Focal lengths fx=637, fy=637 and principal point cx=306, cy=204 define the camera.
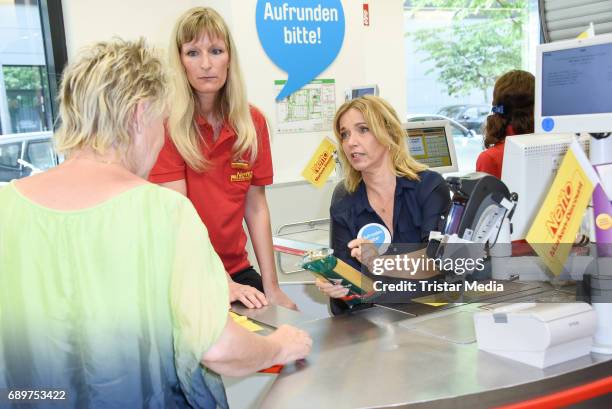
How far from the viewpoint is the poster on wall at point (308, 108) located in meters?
4.56

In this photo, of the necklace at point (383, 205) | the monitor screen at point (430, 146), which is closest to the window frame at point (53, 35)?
the monitor screen at point (430, 146)

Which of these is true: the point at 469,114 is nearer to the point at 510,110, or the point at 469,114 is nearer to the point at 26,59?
the point at 510,110

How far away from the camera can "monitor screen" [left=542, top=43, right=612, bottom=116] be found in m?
1.83

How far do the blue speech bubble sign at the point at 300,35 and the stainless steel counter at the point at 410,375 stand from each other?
9.97 ft

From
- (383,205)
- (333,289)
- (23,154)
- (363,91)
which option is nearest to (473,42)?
(363,91)

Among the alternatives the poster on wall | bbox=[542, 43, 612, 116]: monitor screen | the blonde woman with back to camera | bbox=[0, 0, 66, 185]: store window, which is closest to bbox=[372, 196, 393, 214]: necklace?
bbox=[542, 43, 612, 116]: monitor screen

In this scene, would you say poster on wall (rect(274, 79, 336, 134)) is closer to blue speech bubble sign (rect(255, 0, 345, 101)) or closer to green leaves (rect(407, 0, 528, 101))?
blue speech bubble sign (rect(255, 0, 345, 101))

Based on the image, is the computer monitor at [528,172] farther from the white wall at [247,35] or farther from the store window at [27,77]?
the store window at [27,77]

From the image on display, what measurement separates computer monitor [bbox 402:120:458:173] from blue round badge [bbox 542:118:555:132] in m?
1.83

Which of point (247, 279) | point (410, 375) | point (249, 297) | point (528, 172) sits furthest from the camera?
point (247, 279)

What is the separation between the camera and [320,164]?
296 centimetres

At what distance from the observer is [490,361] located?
1.53 meters

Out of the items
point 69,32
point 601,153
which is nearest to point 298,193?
point 69,32

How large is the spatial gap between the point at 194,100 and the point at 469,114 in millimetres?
4703
